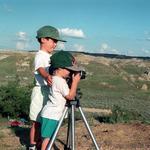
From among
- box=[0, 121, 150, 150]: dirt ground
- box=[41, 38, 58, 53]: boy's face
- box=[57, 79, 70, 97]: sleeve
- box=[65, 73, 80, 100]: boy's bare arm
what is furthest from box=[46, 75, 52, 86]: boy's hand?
box=[0, 121, 150, 150]: dirt ground

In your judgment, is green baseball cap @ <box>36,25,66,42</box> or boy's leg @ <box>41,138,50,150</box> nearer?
boy's leg @ <box>41,138,50,150</box>

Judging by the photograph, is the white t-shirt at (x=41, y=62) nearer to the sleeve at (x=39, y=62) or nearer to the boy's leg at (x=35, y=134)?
the sleeve at (x=39, y=62)

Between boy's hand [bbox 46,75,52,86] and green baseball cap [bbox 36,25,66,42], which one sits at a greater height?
green baseball cap [bbox 36,25,66,42]

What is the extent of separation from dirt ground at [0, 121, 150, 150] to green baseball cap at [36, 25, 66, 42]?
1.81 m

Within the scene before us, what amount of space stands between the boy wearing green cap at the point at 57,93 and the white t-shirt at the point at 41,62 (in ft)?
1.26

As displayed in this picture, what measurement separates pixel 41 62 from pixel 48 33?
0.41 m

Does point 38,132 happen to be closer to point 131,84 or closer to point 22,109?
point 22,109

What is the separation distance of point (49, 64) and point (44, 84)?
1.13ft

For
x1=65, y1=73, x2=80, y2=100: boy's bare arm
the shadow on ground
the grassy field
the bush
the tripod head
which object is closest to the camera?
the tripod head

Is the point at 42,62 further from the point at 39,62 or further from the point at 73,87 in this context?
the point at 73,87

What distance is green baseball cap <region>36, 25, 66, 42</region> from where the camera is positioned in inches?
269

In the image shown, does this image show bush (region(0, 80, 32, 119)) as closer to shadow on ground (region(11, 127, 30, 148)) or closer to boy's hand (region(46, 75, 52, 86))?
shadow on ground (region(11, 127, 30, 148))

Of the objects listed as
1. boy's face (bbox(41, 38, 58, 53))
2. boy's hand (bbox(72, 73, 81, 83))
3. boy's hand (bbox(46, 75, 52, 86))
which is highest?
boy's face (bbox(41, 38, 58, 53))

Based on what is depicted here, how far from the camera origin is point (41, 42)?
6961mm
